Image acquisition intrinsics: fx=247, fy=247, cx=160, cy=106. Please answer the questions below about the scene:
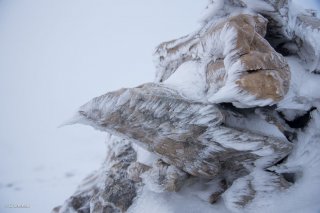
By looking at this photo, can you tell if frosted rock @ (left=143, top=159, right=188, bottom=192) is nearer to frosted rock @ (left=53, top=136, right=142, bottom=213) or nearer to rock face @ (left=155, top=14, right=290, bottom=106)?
frosted rock @ (left=53, top=136, right=142, bottom=213)

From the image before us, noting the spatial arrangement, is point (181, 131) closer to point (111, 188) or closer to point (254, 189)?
point (254, 189)

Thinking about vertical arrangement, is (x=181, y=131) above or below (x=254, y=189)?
above

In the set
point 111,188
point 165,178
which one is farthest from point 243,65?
point 111,188

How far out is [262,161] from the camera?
442cm

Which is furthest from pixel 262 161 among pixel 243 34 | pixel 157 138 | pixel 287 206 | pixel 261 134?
pixel 243 34

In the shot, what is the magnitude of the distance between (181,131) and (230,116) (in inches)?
36.5

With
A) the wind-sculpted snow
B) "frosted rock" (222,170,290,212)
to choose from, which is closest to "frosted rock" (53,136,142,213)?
the wind-sculpted snow

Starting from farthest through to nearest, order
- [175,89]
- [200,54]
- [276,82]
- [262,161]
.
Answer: [200,54] < [175,89] < [262,161] < [276,82]

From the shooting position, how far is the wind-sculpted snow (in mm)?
4082

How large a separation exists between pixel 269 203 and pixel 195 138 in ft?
5.99

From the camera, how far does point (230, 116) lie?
14.4 ft

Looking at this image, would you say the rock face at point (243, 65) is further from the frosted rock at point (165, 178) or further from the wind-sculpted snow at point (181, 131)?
the frosted rock at point (165, 178)

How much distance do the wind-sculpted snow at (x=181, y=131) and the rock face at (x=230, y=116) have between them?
0.02m

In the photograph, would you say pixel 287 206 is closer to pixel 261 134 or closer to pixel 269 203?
pixel 269 203
